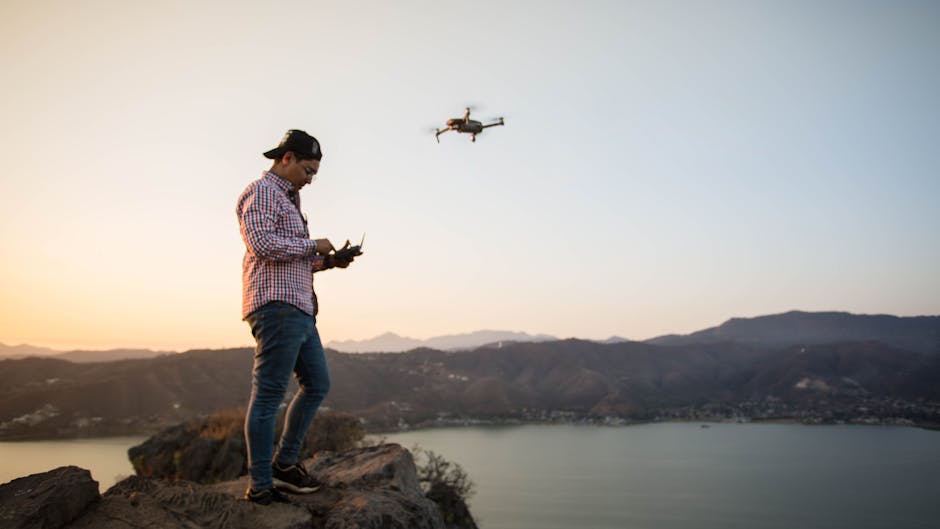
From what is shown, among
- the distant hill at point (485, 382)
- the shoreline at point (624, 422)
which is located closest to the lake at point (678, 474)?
the shoreline at point (624, 422)

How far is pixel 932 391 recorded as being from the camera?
96.1 m

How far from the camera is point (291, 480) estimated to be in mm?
3086

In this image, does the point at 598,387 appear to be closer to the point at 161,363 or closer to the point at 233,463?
the point at 161,363

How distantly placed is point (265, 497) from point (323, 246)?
1.26 metres

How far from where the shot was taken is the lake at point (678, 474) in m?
34.7

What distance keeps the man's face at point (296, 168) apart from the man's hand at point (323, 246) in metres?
0.42

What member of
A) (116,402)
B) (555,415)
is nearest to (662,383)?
(555,415)

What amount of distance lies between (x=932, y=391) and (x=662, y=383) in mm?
43751

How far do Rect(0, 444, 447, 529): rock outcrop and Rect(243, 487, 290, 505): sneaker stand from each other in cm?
3

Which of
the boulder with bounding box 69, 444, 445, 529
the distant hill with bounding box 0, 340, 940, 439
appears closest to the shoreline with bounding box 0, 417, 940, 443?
the distant hill with bounding box 0, 340, 940, 439

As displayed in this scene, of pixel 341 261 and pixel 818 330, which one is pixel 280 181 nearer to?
pixel 341 261

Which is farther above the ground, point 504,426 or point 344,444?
point 344,444

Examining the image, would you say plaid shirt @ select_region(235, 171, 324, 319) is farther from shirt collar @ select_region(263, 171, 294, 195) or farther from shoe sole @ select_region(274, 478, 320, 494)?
shoe sole @ select_region(274, 478, 320, 494)

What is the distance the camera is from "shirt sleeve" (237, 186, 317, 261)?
8.91 ft
